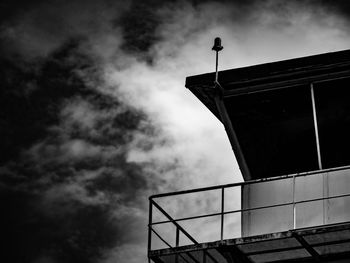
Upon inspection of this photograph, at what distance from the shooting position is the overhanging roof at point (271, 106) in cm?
1245

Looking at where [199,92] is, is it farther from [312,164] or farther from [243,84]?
[312,164]

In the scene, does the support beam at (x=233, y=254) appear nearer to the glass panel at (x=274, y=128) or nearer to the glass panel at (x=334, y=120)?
the glass panel at (x=274, y=128)

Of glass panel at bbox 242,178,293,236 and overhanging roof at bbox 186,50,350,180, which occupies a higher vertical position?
overhanging roof at bbox 186,50,350,180

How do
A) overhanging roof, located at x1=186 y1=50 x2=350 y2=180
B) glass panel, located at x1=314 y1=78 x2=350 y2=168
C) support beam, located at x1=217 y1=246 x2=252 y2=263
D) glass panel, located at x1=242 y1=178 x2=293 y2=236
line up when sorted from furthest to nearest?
overhanging roof, located at x1=186 y1=50 x2=350 y2=180
glass panel, located at x1=314 y1=78 x2=350 y2=168
glass panel, located at x1=242 y1=178 x2=293 y2=236
support beam, located at x1=217 y1=246 x2=252 y2=263

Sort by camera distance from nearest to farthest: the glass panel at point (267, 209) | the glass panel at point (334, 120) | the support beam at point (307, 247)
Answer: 1. the support beam at point (307, 247)
2. the glass panel at point (267, 209)
3. the glass panel at point (334, 120)

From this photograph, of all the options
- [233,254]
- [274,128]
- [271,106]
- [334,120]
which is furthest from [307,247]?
[271,106]

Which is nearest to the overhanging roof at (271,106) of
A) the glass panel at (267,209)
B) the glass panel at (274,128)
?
the glass panel at (274,128)

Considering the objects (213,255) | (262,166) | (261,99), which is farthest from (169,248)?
(261,99)

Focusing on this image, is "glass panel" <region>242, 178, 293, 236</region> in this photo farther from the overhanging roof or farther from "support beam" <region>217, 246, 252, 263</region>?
"support beam" <region>217, 246, 252, 263</region>

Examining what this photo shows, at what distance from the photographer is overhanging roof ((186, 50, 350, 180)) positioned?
12453mm

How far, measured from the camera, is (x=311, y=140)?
1240 cm

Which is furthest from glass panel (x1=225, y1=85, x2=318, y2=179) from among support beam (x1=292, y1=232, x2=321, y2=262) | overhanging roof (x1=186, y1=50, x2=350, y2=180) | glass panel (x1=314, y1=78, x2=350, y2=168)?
support beam (x1=292, y1=232, x2=321, y2=262)

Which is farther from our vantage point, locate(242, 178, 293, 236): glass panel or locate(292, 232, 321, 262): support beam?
locate(242, 178, 293, 236): glass panel

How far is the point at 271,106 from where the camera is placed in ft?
42.7
